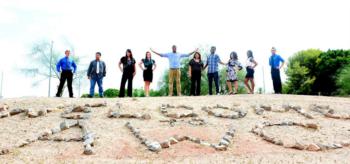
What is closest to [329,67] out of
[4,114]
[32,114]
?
[32,114]

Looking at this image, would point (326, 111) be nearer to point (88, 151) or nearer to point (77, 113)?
point (77, 113)

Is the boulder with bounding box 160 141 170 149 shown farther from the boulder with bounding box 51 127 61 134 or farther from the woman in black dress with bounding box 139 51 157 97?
the woman in black dress with bounding box 139 51 157 97

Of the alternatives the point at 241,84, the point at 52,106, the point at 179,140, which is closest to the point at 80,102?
the point at 52,106

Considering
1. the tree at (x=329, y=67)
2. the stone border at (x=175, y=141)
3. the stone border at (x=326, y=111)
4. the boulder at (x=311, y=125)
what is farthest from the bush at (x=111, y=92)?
the stone border at (x=175, y=141)

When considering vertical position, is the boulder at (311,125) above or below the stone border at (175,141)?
above

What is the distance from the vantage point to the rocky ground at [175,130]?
10.7 m

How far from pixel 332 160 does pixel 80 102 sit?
874cm

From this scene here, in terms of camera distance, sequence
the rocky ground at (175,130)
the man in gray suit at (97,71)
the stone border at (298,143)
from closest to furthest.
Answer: the rocky ground at (175,130)
the stone border at (298,143)
the man in gray suit at (97,71)

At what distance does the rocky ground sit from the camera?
1070 centimetres

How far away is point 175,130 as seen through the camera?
41.5 ft

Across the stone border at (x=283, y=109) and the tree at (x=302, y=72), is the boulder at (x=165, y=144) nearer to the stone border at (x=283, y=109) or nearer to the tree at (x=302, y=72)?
the stone border at (x=283, y=109)

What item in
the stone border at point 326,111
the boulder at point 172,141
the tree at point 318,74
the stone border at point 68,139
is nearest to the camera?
the stone border at point 68,139

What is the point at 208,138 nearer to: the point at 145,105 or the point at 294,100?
the point at 145,105

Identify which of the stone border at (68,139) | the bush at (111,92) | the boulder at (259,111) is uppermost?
the bush at (111,92)
